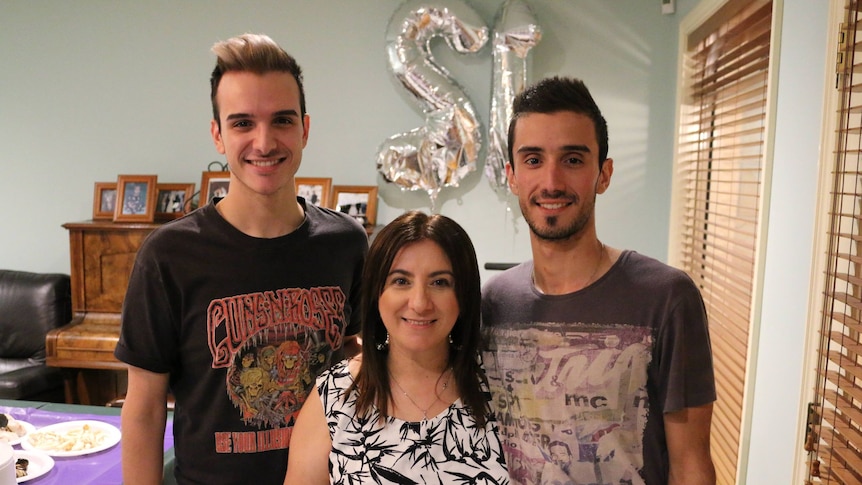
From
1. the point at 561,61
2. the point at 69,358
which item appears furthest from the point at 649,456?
the point at 69,358

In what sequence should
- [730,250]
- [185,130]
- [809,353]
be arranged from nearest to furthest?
[809,353], [730,250], [185,130]

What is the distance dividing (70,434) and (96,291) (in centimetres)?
176

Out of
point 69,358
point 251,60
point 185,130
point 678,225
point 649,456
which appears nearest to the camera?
point 649,456

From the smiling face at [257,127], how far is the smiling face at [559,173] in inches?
20.4

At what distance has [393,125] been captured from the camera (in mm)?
3609

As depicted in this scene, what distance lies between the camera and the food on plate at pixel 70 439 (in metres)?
1.96

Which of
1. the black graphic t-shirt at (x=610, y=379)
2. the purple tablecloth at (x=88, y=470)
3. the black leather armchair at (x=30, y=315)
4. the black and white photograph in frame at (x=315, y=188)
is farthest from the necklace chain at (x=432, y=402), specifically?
the black leather armchair at (x=30, y=315)

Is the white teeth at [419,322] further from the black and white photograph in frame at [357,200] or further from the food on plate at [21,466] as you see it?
the black and white photograph in frame at [357,200]

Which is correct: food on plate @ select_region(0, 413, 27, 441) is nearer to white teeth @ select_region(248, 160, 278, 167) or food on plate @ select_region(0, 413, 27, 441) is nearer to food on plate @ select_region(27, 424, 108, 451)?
food on plate @ select_region(27, 424, 108, 451)

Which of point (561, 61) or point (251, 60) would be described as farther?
point (561, 61)

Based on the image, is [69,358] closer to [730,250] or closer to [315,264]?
[315,264]

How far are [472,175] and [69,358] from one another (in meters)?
2.41

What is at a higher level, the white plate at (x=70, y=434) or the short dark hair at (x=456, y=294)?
the short dark hair at (x=456, y=294)

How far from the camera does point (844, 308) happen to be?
1367 mm
